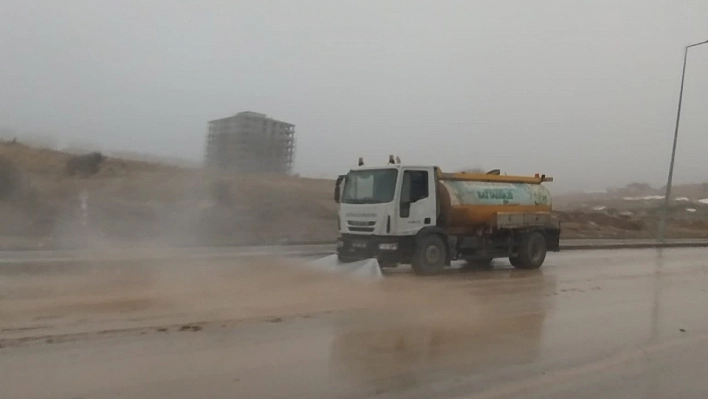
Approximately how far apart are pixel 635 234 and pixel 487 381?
36.2 m

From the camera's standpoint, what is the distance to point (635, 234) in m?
39.8

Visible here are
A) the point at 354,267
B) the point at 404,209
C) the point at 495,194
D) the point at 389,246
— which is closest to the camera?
the point at 354,267

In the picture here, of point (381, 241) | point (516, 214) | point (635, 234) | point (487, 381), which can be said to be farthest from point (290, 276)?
point (635, 234)

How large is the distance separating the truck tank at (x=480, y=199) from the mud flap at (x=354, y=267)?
2256 mm

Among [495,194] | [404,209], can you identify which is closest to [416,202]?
[404,209]

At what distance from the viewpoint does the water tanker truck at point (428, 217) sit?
15812 mm

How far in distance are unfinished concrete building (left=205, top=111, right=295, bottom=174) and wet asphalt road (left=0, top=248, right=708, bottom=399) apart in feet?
76.2

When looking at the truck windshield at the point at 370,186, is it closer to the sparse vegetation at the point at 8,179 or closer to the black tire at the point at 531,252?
the black tire at the point at 531,252

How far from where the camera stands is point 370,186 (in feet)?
53.0

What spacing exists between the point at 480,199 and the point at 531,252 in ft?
7.85

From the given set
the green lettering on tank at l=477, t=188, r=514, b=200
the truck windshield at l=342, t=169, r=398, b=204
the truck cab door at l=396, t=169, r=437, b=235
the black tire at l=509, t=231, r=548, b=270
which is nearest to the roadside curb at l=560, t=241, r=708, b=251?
the black tire at l=509, t=231, r=548, b=270

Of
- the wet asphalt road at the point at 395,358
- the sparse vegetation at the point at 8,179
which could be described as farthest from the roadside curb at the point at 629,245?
the sparse vegetation at the point at 8,179

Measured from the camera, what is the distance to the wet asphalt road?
6371 mm

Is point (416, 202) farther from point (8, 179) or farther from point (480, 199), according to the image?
point (8, 179)
